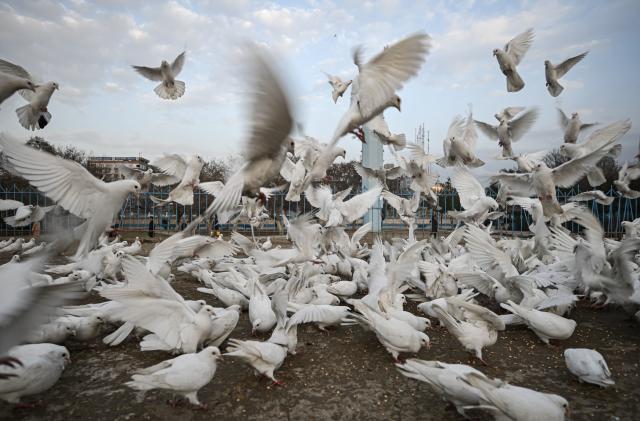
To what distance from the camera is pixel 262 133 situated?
3.13 metres

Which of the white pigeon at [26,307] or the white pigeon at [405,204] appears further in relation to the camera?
the white pigeon at [405,204]

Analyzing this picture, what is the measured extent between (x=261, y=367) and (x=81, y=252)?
7.73 feet

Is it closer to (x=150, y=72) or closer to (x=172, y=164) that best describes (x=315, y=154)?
(x=172, y=164)

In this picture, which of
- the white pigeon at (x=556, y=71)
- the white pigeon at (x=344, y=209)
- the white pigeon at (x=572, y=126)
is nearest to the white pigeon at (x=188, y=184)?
the white pigeon at (x=344, y=209)

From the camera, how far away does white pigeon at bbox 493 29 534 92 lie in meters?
8.48

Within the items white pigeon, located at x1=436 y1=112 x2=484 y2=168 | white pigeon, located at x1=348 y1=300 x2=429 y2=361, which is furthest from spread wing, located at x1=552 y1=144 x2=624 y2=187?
white pigeon, located at x1=348 y1=300 x2=429 y2=361

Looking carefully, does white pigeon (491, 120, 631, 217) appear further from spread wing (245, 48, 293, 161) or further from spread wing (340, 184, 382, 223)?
spread wing (245, 48, 293, 161)

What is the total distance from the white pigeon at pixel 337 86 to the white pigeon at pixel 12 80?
5.66 m

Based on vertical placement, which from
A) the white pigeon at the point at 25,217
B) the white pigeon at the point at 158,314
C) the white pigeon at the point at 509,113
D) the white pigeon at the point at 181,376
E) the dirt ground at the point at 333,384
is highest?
the white pigeon at the point at 509,113

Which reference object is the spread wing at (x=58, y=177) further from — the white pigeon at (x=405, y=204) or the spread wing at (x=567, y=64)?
the spread wing at (x=567, y=64)

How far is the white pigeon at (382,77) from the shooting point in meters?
3.38

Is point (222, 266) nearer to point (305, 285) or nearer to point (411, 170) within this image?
point (305, 285)

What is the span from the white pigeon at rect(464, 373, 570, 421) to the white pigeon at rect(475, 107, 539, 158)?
27.3 feet

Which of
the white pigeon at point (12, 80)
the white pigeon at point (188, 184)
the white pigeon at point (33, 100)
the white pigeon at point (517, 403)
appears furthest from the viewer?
the white pigeon at point (188, 184)
